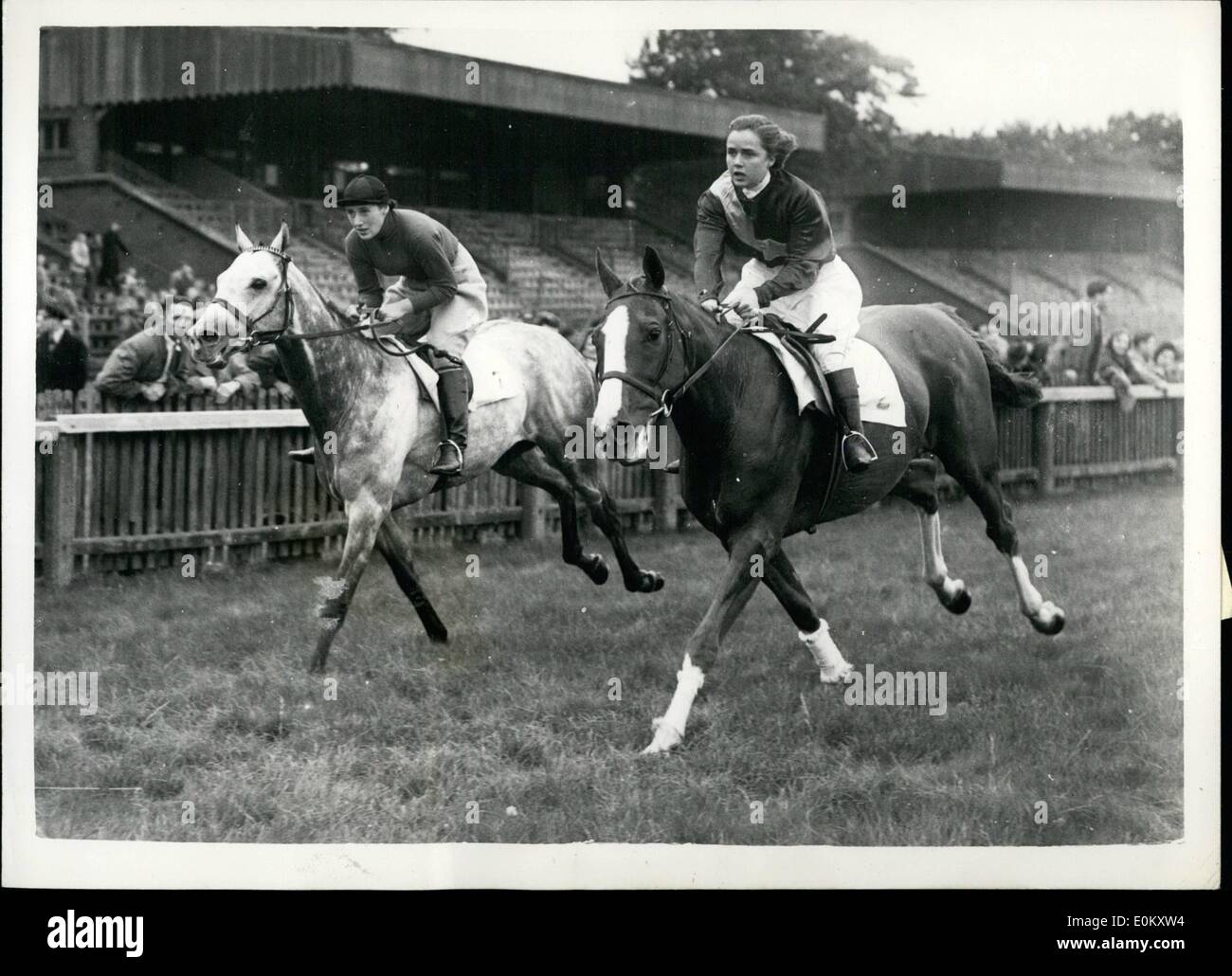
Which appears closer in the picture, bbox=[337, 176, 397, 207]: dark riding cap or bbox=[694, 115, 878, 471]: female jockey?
bbox=[694, 115, 878, 471]: female jockey

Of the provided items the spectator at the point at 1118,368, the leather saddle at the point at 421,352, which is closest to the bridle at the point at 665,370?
the leather saddle at the point at 421,352

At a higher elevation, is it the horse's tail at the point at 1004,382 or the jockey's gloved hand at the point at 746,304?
the jockey's gloved hand at the point at 746,304

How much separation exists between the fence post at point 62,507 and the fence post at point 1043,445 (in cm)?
474

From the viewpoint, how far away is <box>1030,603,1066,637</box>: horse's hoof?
649 centimetres

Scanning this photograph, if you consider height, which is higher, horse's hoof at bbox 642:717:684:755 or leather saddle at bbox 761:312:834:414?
leather saddle at bbox 761:312:834:414

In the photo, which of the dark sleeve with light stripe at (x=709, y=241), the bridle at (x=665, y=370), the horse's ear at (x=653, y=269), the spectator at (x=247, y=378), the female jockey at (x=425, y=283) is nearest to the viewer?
the bridle at (x=665, y=370)

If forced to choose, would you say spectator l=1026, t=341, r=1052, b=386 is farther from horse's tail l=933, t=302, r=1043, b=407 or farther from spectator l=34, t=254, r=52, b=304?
spectator l=34, t=254, r=52, b=304

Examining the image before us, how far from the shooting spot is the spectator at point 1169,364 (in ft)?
20.3

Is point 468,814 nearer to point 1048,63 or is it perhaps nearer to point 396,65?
point 396,65

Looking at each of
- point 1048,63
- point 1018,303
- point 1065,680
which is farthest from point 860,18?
point 1065,680

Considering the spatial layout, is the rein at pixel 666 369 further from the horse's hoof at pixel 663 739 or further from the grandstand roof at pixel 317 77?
the horse's hoof at pixel 663 739

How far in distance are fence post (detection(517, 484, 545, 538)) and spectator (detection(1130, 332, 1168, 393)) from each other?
299 cm

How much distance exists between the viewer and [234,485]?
708 cm

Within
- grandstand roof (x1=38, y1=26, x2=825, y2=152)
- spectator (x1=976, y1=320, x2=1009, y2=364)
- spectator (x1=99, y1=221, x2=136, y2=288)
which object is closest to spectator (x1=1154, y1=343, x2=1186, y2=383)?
spectator (x1=976, y1=320, x2=1009, y2=364)
